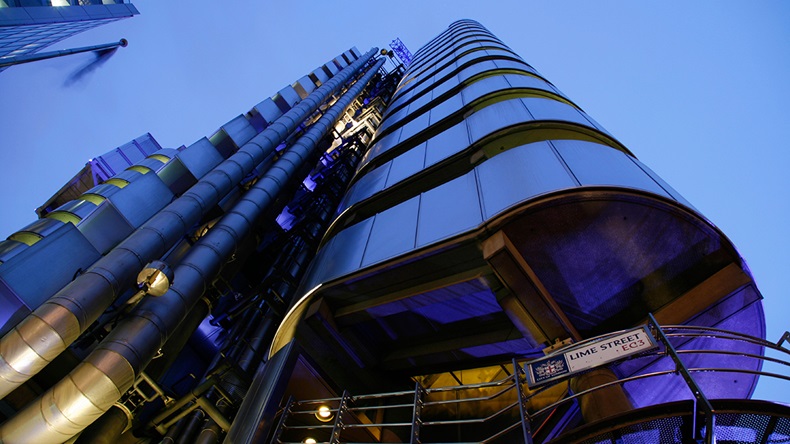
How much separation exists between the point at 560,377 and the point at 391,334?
3.49 metres

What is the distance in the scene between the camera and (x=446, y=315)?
18.5 feet

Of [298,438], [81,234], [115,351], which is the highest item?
[81,234]

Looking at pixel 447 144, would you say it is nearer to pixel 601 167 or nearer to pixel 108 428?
pixel 601 167

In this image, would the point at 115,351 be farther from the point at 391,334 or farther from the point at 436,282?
the point at 436,282

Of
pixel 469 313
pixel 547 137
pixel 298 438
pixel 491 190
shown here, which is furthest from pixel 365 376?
pixel 547 137

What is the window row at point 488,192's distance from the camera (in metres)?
5.01

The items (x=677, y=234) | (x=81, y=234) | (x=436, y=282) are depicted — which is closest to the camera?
(x=677, y=234)

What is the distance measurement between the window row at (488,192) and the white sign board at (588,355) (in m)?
1.99

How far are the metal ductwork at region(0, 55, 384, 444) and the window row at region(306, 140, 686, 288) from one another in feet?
7.97

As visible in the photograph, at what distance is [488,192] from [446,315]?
6.52ft

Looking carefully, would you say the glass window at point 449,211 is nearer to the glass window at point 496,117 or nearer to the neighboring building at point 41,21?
the glass window at point 496,117

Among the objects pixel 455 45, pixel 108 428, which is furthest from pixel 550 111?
pixel 455 45

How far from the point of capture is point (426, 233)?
556 centimetres

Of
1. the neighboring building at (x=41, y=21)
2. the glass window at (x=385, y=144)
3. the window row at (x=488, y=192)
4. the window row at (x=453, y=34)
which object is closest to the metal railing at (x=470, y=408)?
the window row at (x=488, y=192)
